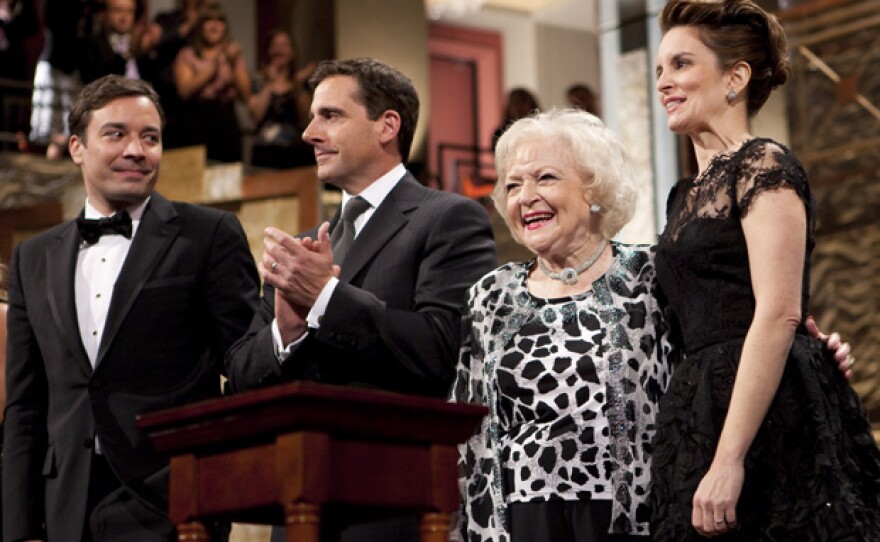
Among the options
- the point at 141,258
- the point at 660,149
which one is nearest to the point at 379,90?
the point at 141,258

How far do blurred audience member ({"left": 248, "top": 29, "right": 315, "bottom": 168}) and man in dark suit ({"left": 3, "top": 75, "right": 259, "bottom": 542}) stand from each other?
18.7 feet

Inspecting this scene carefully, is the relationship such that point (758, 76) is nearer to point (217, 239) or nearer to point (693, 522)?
point (693, 522)

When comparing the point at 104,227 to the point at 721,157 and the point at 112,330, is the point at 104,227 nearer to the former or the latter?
the point at 112,330

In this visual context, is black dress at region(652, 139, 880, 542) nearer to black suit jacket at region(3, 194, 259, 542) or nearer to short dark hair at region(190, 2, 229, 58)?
black suit jacket at region(3, 194, 259, 542)

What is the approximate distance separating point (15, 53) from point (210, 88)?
141 centimetres

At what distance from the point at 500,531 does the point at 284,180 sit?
552 cm

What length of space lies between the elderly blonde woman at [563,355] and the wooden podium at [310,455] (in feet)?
1.66

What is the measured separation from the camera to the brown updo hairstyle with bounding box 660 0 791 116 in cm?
279

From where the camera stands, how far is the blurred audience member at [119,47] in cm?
887

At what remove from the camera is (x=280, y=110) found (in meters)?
9.60

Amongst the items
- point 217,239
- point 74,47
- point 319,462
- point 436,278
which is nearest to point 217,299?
point 217,239

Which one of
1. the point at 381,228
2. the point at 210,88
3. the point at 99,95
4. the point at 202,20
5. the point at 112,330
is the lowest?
the point at 112,330

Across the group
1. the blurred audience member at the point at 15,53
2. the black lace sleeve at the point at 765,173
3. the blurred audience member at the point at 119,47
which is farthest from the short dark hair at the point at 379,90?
the blurred audience member at the point at 15,53

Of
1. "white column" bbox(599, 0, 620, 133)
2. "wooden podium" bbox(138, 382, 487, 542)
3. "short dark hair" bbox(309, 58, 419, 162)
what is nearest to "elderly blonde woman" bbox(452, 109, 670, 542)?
"short dark hair" bbox(309, 58, 419, 162)
